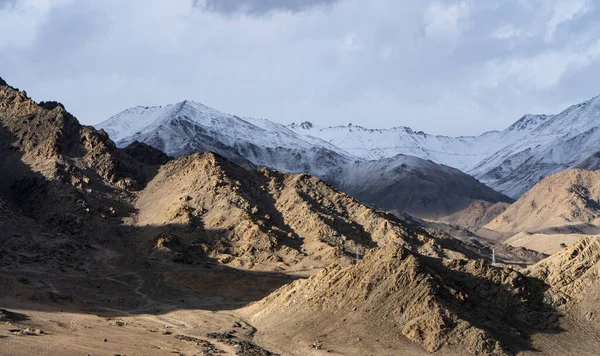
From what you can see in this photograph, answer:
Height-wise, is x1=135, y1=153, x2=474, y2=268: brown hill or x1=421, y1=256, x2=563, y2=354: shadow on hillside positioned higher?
x1=135, y1=153, x2=474, y2=268: brown hill

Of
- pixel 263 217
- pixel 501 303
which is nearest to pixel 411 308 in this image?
pixel 501 303

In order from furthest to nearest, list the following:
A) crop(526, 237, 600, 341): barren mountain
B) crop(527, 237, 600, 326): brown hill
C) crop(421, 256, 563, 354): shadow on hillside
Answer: crop(527, 237, 600, 326): brown hill
crop(526, 237, 600, 341): barren mountain
crop(421, 256, 563, 354): shadow on hillside

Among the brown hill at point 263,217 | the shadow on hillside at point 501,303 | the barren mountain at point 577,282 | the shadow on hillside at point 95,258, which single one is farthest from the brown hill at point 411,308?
the brown hill at point 263,217

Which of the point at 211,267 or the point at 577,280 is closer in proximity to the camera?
the point at 577,280

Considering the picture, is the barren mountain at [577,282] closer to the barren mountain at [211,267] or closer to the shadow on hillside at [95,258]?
the barren mountain at [211,267]

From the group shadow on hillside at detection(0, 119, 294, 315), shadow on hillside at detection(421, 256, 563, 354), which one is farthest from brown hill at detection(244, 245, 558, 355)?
shadow on hillside at detection(0, 119, 294, 315)

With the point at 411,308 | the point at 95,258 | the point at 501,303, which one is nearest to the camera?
the point at 411,308

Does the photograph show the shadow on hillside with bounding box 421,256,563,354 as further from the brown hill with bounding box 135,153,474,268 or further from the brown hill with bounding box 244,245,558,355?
the brown hill with bounding box 135,153,474,268

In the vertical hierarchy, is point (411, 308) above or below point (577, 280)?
below

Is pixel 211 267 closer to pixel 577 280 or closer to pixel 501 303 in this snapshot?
pixel 501 303

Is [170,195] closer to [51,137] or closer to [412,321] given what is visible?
[51,137]

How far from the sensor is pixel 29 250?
4301 inches

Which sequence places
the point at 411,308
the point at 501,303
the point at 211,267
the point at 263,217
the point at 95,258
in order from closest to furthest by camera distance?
the point at 411,308, the point at 501,303, the point at 211,267, the point at 95,258, the point at 263,217

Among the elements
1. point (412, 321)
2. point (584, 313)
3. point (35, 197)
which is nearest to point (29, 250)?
point (35, 197)
